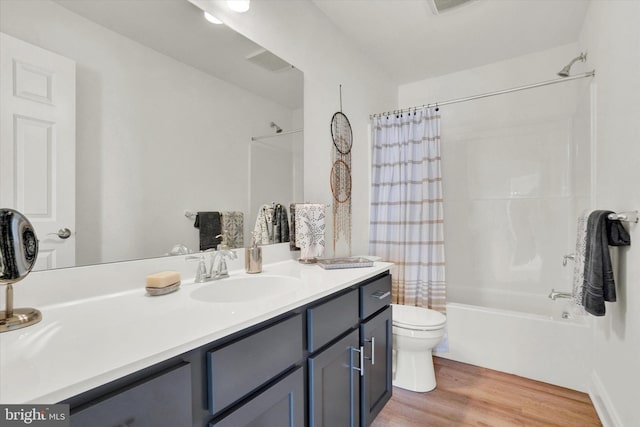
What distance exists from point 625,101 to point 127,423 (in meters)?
2.11

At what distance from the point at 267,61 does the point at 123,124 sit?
851 millimetres

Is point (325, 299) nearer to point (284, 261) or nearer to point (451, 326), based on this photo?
point (284, 261)

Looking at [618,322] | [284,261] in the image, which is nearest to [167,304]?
[284,261]

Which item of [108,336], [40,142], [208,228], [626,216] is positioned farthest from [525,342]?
[40,142]

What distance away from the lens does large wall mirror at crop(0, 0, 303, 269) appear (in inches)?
32.8

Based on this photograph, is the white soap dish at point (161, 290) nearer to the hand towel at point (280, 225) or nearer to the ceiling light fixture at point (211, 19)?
the hand towel at point (280, 225)

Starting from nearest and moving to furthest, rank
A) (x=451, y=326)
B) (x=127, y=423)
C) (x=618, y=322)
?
1. (x=127, y=423)
2. (x=618, y=322)
3. (x=451, y=326)

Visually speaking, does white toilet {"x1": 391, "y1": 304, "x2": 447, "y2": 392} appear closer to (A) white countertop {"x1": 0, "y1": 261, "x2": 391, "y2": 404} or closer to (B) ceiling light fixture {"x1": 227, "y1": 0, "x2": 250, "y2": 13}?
(A) white countertop {"x1": 0, "y1": 261, "x2": 391, "y2": 404}

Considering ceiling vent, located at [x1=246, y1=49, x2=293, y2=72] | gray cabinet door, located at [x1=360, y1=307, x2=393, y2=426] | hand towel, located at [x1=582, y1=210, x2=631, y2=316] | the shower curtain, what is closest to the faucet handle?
gray cabinet door, located at [x1=360, y1=307, x2=393, y2=426]

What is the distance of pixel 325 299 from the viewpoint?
3.67 feet

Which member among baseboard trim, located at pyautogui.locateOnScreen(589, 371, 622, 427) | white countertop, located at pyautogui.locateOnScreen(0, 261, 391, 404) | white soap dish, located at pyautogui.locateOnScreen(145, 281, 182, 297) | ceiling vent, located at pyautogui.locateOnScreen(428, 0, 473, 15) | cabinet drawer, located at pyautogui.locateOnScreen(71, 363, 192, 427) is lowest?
baseboard trim, located at pyautogui.locateOnScreen(589, 371, 622, 427)

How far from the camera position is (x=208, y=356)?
688 mm

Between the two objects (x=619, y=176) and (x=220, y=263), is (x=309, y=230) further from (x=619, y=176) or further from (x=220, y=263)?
(x=619, y=176)

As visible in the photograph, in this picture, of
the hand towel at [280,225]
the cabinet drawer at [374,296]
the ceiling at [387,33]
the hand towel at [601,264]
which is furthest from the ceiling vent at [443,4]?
the cabinet drawer at [374,296]
